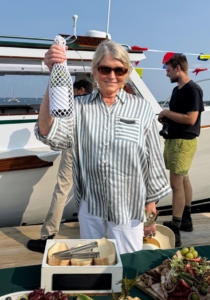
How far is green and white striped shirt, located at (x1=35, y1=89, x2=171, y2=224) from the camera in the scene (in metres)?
1.90

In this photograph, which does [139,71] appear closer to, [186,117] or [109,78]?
[186,117]

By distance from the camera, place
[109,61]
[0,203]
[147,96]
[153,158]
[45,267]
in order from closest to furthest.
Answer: [45,267] → [109,61] → [153,158] → [0,203] → [147,96]

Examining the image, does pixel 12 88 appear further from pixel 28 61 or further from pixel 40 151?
pixel 40 151

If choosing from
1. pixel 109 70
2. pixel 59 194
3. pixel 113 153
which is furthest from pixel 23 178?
pixel 109 70

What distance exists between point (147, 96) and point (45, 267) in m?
3.91

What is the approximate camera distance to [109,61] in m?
1.86

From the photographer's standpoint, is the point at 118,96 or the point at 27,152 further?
the point at 27,152

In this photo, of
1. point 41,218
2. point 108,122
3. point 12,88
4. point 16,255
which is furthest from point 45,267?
point 12,88

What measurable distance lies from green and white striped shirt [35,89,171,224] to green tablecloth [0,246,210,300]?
0.77 feet

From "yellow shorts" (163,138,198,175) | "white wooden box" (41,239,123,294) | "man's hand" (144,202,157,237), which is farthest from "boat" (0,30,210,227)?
"white wooden box" (41,239,123,294)

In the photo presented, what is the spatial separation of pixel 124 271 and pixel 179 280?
1.07 ft

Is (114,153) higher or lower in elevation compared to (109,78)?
lower

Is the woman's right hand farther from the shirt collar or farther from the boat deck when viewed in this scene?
the boat deck

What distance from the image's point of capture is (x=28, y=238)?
4105 millimetres
